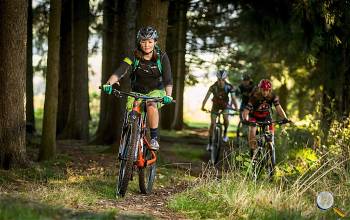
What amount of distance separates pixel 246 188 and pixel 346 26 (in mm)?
7640

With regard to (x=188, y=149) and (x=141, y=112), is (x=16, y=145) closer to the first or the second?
(x=141, y=112)

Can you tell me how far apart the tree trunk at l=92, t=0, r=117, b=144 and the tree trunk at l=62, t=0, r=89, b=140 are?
1.99 feet

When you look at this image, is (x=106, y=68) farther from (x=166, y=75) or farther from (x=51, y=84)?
(x=166, y=75)

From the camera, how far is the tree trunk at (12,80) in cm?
1068

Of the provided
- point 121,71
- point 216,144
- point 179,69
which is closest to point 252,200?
point 121,71

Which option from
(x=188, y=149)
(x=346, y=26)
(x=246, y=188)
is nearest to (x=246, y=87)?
(x=188, y=149)

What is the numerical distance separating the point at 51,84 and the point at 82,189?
3524 millimetres

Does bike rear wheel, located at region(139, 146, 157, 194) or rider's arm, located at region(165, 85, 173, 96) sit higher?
rider's arm, located at region(165, 85, 173, 96)

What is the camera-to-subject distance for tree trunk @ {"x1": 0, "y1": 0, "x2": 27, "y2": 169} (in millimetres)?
10680

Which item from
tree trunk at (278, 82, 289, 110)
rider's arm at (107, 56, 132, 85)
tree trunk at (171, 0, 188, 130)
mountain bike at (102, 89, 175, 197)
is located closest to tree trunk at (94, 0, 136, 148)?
tree trunk at (171, 0, 188, 130)

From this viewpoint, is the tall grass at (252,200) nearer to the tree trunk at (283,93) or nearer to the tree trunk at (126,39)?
the tree trunk at (126,39)

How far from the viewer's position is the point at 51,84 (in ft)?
39.3

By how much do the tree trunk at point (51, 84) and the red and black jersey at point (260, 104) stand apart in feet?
12.3

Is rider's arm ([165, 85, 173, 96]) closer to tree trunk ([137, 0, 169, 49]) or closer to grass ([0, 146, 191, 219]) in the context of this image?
grass ([0, 146, 191, 219])
